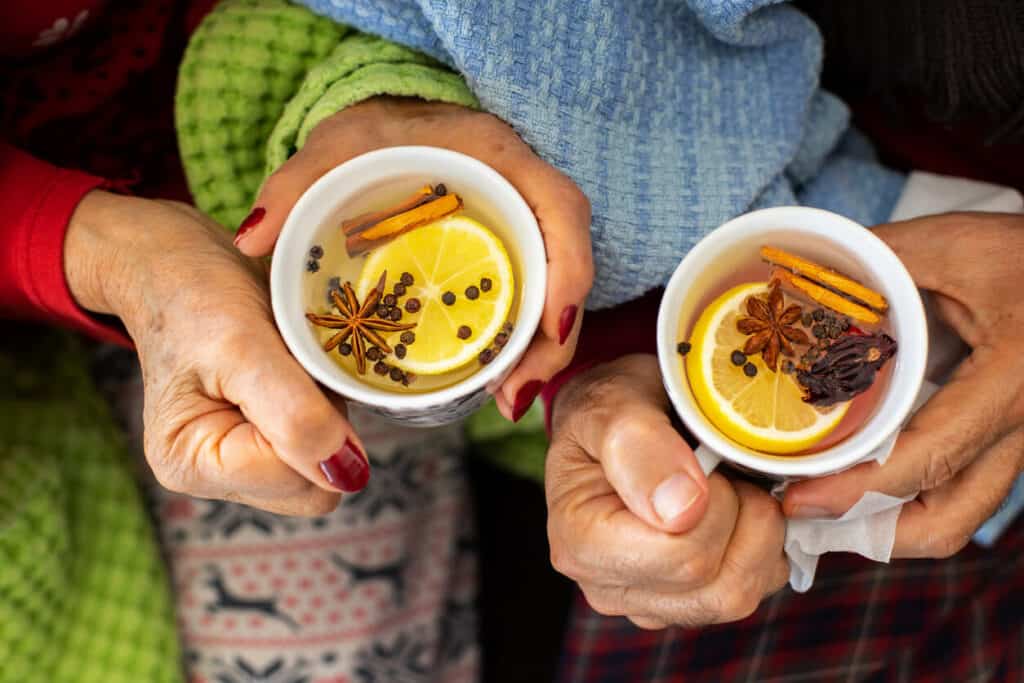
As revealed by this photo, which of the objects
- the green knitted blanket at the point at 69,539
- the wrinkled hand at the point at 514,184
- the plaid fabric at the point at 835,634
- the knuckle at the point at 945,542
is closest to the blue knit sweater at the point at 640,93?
the wrinkled hand at the point at 514,184

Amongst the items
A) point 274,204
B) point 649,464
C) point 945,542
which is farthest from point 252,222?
point 945,542

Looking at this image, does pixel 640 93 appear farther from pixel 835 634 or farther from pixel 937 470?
pixel 835 634

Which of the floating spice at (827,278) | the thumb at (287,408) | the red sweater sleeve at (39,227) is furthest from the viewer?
the red sweater sleeve at (39,227)

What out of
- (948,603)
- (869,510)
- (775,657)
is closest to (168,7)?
(869,510)

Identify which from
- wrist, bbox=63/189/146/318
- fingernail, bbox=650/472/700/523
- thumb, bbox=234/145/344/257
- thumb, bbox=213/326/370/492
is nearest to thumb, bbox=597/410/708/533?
fingernail, bbox=650/472/700/523

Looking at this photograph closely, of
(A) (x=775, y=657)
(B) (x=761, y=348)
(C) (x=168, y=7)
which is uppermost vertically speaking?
(C) (x=168, y=7)

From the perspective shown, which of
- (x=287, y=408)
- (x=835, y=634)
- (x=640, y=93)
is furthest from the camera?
(x=835, y=634)

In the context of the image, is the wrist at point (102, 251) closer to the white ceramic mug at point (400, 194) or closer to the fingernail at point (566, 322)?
the white ceramic mug at point (400, 194)

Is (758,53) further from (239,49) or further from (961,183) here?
(239,49)
